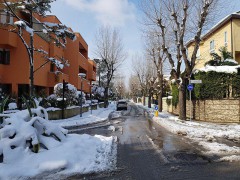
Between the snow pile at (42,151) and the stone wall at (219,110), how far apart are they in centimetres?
1175

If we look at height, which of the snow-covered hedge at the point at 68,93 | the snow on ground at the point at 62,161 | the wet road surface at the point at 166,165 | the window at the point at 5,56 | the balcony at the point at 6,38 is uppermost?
the balcony at the point at 6,38

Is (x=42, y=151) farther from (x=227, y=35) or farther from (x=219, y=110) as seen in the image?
(x=227, y=35)

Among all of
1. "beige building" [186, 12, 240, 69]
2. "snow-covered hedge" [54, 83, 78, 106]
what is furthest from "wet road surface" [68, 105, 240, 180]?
"beige building" [186, 12, 240, 69]

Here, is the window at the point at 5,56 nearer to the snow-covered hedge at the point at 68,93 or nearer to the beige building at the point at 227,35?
the snow-covered hedge at the point at 68,93

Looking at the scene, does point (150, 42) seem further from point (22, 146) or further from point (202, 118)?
point (22, 146)

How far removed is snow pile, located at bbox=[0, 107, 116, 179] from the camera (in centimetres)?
630

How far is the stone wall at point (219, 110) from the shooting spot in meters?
17.8

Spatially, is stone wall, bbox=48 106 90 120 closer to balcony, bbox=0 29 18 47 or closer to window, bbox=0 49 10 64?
window, bbox=0 49 10 64

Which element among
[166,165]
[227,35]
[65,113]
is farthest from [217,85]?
[166,165]

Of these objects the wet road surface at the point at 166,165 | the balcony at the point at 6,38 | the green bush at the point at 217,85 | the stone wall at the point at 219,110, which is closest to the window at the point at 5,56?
the balcony at the point at 6,38

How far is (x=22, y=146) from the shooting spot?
7.27 metres

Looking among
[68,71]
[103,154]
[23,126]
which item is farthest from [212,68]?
[68,71]

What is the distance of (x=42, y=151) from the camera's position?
24.8 feet

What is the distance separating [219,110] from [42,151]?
14.6 m
